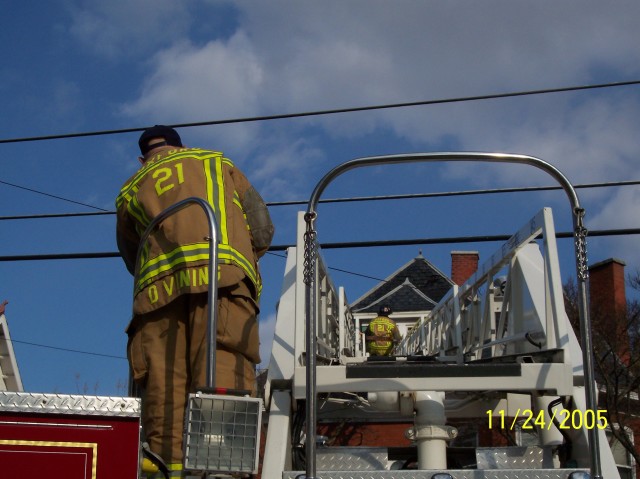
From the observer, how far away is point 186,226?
352 cm

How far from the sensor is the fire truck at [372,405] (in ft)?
8.61

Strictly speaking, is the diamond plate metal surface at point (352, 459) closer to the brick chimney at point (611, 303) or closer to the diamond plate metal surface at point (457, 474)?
the diamond plate metal surface at point (457, 474)

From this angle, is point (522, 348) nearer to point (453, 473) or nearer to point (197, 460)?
point (453, 473)

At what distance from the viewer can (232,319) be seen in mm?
3521

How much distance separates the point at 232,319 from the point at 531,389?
131cm

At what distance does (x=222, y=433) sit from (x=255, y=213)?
136 centimetres

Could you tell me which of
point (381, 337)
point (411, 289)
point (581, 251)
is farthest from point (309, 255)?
point (411, 289)

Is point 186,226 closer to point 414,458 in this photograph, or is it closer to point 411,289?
point 414,458

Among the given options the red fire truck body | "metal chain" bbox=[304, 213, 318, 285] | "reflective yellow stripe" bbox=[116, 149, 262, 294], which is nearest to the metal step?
"reflective yellow stripe" bbox=[116, 149, 262, 294]

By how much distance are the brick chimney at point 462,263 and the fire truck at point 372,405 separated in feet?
76.6

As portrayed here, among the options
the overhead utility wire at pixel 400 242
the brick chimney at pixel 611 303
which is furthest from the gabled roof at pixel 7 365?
the brick chimney at pixel 611 303

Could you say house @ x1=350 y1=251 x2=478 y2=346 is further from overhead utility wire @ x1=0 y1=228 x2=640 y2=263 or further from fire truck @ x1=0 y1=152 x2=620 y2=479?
fire truck @ x1=0 y1=152 x2=620 y2=479

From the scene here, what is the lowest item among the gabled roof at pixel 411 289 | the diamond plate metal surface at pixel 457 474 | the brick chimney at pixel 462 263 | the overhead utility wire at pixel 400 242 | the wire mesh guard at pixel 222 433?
the diamond plate metal surface at pixel 457 474

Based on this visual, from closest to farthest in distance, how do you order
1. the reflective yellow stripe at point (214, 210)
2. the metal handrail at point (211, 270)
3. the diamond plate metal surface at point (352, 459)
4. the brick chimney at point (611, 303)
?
the metal handrail at point (211, 270) → the reflective yellow stripe at point (214, 210) → the diamond plate metal surface at point (352, 459) → the brick chimney at point (611, 303)
